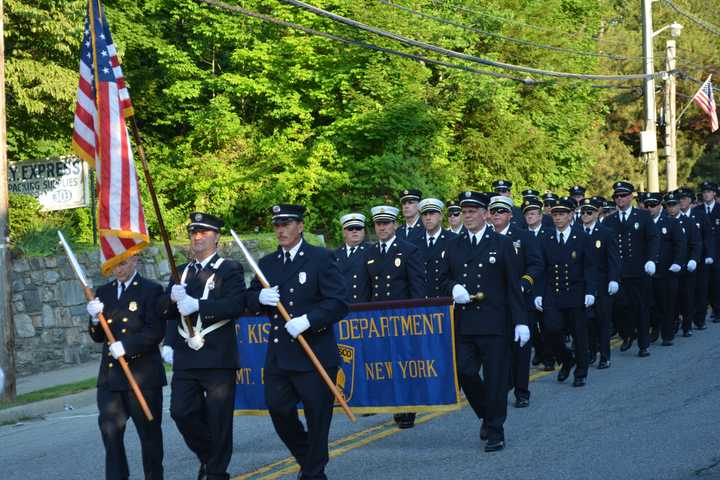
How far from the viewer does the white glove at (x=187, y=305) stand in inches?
298

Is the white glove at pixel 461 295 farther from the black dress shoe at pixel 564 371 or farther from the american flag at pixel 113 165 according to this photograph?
the black dress shoe at pixel 564 371

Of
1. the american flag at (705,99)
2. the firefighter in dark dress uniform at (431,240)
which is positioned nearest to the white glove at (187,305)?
the firefighter in dark dress uniform at (431,240)

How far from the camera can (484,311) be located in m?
9.42

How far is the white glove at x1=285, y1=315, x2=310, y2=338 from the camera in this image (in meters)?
7.41

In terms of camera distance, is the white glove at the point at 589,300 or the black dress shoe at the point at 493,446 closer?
the black dress shoe at the point at 493,446

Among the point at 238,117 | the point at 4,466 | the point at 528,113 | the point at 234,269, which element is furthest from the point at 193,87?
the point at 234,269

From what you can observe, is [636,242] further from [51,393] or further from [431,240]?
[51,393]

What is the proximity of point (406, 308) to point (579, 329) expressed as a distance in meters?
3.89

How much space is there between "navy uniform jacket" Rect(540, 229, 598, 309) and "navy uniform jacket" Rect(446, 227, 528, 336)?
3684 millimetres

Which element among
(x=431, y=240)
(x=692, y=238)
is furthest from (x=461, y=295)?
(x=692, y=238)

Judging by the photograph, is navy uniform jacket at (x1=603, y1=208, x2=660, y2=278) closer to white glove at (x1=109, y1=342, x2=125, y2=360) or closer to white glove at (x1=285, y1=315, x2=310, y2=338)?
white glove at (x1=285, y1=315, x2=310, y2=338)

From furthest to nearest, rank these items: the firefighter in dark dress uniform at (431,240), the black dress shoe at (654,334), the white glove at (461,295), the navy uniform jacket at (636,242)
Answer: the black dress shoe at (654,334), the navy uniform jacket at (636,242), the firefighter in dark dress uniform at (431,240), the white glove at (461,295)

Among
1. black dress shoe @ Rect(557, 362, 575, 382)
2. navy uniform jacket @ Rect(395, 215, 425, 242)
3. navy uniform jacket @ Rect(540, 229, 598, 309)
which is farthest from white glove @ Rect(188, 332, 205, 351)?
navy uniform jacket @ Rect(540, 229, 598, 309)

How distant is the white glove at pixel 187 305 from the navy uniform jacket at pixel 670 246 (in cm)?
1084
